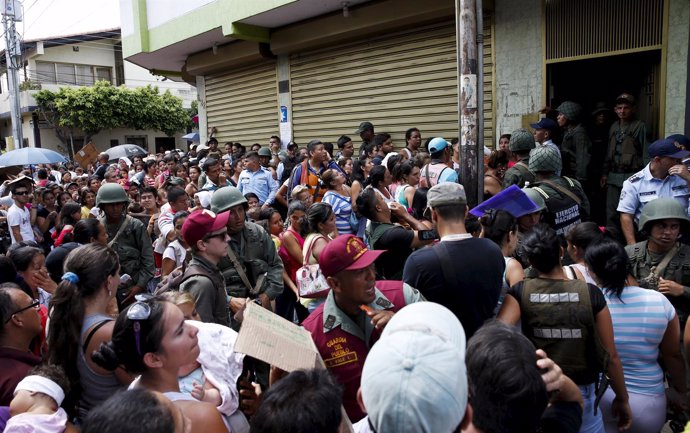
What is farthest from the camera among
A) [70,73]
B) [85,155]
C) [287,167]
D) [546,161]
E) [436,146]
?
[70,73]

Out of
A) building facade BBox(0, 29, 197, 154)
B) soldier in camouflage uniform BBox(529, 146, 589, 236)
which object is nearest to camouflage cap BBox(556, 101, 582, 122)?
soldier in camouflage uniform BBox(529, 146, 589, 236)

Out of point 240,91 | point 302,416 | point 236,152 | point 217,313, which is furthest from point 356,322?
point 240,91

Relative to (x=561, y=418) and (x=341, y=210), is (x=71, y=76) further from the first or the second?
(x=561, y=418)

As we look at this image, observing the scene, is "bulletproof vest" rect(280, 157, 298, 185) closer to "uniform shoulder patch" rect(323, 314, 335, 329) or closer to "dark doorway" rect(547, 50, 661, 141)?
"dark doorway" rect(547, 50, 661, 141)

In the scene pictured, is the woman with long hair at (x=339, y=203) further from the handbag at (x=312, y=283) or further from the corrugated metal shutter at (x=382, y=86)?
the corrugated metal shutter at (x=382, y=86)

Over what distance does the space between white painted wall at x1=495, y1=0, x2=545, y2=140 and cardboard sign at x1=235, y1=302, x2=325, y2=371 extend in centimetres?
732

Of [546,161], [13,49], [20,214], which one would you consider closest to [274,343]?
[546,161]

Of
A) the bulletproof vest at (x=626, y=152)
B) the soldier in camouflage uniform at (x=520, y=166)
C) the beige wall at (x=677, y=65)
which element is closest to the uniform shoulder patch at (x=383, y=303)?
the soldier in camouflage uniform at (x=520, y=166)

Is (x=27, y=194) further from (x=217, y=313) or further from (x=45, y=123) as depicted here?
(x=45, y=123)

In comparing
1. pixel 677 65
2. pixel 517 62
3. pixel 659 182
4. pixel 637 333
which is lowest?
pixel 637 333

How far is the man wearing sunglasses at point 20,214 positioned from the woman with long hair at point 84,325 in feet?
18.7

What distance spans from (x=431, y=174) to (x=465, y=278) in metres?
3.50

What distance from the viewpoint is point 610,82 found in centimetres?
952

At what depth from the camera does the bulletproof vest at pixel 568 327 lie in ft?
8.61
